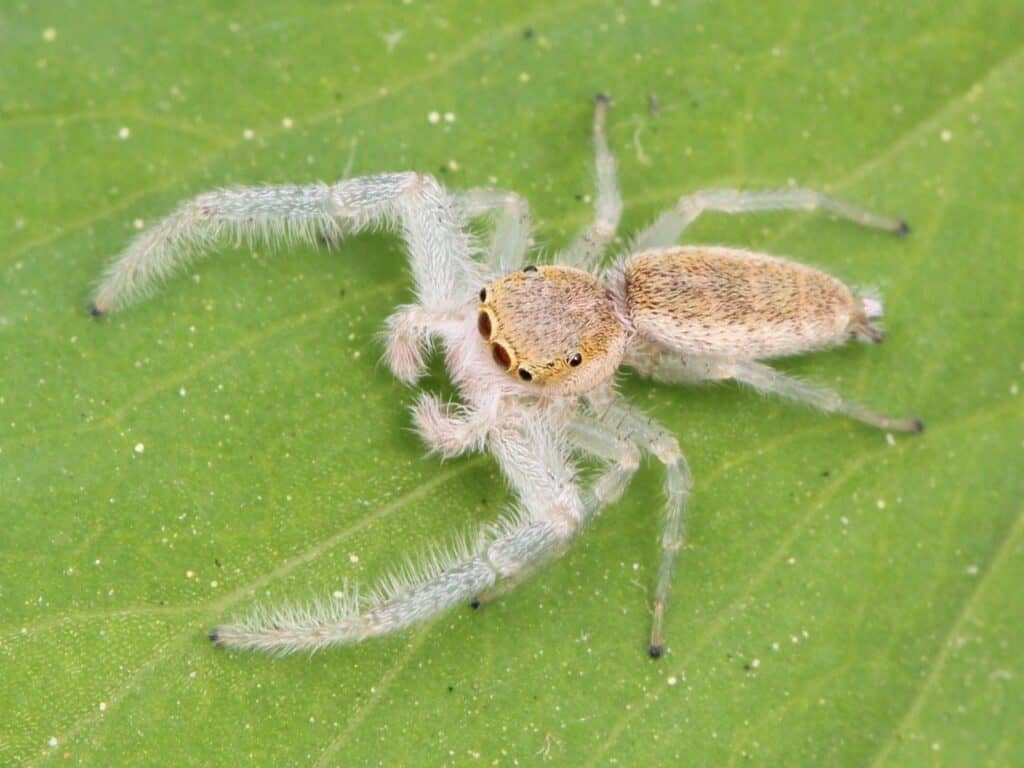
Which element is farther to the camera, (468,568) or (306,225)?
(306,225)

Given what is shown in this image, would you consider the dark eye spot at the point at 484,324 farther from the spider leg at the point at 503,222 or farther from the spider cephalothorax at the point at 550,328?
the spider leg at the point at 503,222

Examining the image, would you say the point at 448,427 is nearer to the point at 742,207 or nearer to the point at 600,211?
the point at 600,211

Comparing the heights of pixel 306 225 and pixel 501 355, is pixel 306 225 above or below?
above

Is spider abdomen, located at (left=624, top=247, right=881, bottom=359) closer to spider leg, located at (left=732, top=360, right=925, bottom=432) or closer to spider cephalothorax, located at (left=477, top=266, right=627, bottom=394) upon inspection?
spider leg, located at (left=732, top=360, right=925, bottom=432)

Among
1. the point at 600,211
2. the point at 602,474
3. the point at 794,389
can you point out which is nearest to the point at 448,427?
the point at 602,474

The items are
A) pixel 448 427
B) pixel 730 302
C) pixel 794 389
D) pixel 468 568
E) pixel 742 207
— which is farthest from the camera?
pixel 742 207

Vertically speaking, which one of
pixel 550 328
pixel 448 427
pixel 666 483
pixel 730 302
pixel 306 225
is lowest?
pixel 666 483
